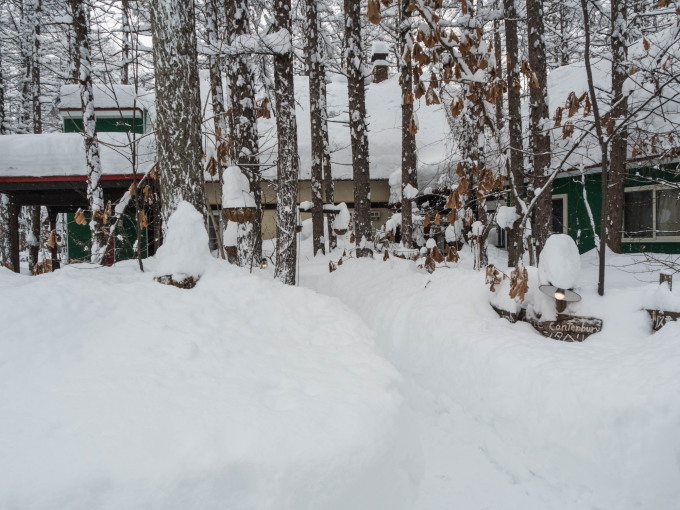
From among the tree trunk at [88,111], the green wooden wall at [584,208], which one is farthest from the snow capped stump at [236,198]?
the green wooden wall at [584,208]

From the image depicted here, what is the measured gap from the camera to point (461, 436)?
14.2 feet

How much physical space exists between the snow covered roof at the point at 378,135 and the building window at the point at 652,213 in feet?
20.7

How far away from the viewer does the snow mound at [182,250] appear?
4570 mm

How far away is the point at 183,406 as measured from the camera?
9.46ft

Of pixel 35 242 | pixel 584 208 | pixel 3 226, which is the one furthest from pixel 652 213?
pixel 3 226

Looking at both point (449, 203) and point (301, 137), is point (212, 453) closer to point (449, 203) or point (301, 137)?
point (449, 203)

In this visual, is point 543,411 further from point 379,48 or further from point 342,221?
point 379,48

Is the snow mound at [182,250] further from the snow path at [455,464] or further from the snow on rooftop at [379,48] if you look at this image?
the snow on rooftop at [379,48]

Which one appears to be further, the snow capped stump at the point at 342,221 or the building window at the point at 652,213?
the snow capped stump at the point at 342,221

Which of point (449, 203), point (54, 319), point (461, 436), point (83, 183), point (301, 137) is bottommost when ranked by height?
point (461, 436)

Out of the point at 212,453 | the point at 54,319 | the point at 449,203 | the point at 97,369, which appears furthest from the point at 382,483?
the point at 449,203

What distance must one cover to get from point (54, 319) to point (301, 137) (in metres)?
15.9

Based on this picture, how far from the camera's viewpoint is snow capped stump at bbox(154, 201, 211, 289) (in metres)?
4.55

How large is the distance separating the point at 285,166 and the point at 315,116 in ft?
19.9
